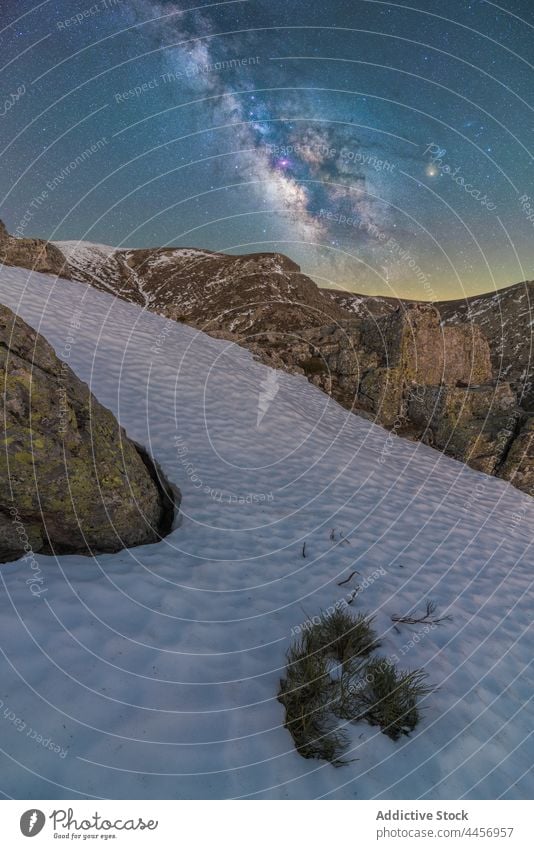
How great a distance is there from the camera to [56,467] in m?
4.36

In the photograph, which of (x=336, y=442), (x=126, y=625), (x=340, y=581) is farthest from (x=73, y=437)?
(x=336, y=442)

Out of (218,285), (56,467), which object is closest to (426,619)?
(56,467)

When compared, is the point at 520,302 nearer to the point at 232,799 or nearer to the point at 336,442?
the point at 336,442

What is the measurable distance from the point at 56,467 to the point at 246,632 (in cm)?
307

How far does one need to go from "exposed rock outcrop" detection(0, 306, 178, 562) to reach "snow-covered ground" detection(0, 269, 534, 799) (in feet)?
1.05

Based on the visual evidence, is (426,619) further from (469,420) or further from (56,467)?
(469,420)

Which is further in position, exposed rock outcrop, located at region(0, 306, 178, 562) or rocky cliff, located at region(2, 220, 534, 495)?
rocky cliff, located at region(2, 220, 534, 495)

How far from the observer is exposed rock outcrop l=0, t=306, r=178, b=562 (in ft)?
13.6

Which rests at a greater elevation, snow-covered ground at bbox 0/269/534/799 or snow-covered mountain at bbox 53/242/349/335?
snow-covered mountain at bbox 53/242/349/335

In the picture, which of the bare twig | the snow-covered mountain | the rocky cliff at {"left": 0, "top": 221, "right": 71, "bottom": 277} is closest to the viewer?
the bare twig

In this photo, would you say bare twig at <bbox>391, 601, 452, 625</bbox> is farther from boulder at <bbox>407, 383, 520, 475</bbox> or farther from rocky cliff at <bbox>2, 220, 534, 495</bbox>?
boulder at <bbox>407, 383, 520, 475</bbox>

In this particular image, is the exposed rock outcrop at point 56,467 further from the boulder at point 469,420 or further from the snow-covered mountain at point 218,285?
the snow-covered mountain at point 218,285

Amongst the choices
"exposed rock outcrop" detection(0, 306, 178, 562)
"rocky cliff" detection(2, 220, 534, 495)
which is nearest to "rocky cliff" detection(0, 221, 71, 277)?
"rocky cliff" detection(2, 220, 534, 495)
